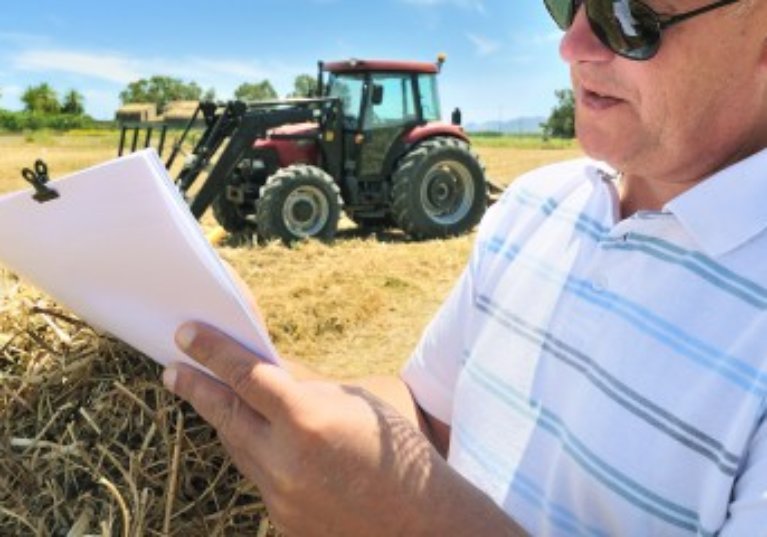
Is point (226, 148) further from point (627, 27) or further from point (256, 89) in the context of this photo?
point (256, 89)

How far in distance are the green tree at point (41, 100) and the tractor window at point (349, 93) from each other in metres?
70.9

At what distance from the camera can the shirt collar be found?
1.08 metres

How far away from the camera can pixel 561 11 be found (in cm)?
135

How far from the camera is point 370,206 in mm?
9625

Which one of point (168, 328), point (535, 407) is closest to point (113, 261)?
point (168, 328)

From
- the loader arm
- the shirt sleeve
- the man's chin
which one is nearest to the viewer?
the shirt sleeve

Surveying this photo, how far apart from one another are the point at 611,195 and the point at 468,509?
61 cm

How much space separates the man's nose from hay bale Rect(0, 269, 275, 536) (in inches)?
29.8

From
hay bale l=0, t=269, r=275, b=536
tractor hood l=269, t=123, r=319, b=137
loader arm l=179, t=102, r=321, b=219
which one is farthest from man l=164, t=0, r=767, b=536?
tractor hood l=269, t=123, r=319, b=137

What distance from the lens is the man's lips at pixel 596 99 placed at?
47.4 inches

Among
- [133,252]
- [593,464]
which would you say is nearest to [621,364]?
[593,464]

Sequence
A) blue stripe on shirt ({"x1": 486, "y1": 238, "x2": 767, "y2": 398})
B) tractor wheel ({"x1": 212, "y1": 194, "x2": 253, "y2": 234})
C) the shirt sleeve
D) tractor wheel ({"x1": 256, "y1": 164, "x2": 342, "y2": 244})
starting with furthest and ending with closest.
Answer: tractor wheel ({"x1": 212, "y1": 194, "x2": 253, "y2": 234})
tractor wheel ({"x1": 256, "y1": 164, "x2": 342, "y2": 244})
blue stripe on shirt ({"x1": 486, "y1": 238, "x2": 767, "y2": 398})
the shirt sleeve

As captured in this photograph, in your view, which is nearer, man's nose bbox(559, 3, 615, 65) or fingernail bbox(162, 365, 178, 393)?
fingernail bbox(162, 365, 178, 393)

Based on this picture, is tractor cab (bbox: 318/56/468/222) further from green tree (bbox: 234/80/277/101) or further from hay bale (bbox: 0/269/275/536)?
green tree (bbox: 234/80/277/101)
